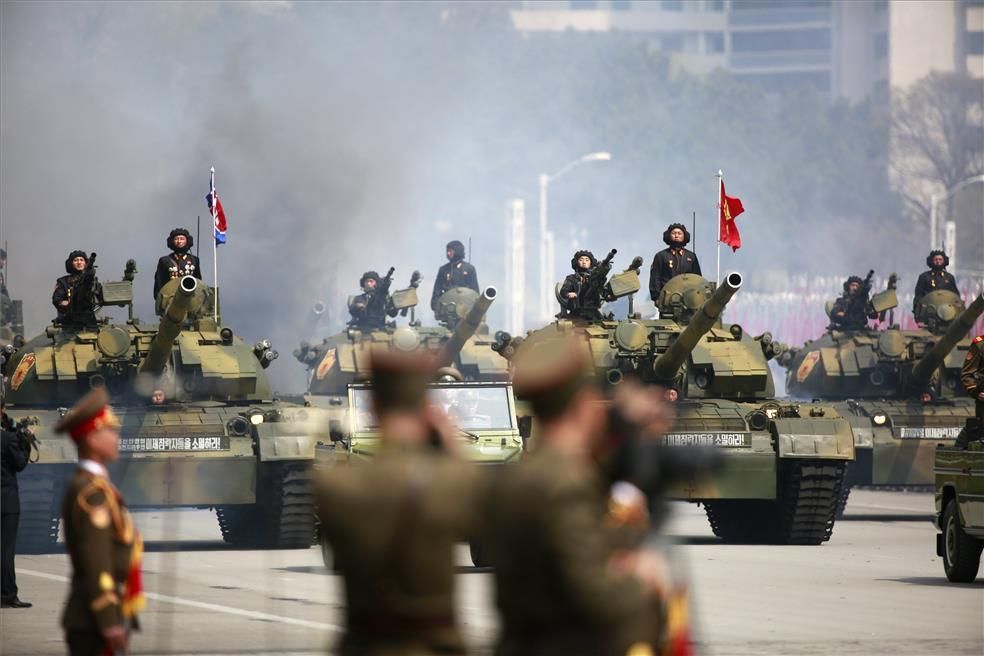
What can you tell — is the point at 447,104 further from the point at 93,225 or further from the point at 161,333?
the point at 161,333

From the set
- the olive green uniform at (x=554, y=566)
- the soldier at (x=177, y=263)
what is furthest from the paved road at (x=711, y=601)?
the olive green uniform at (x=554, y=566)

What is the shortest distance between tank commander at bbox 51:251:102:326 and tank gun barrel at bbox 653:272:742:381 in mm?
5995

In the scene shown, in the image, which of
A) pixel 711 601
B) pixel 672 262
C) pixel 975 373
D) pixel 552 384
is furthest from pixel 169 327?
pixel 552 384

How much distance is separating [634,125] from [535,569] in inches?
3356

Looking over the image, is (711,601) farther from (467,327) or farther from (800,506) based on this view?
(467,327)

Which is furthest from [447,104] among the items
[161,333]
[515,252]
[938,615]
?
[938,615]

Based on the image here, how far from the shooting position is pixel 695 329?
23438 millimetres

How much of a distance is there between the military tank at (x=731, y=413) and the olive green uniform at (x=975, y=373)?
155 inches

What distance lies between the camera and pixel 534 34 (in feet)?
309

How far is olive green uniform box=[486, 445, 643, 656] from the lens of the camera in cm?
688

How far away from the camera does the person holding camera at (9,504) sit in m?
16.9

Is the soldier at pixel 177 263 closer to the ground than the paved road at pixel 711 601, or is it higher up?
higher up

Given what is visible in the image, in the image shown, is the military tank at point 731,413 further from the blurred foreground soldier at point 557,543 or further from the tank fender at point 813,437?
the blurred foreground soldier at point 557,543

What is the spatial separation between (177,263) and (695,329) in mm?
5742
